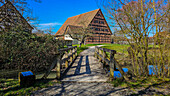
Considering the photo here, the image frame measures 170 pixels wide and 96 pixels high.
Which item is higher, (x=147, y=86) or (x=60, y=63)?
(x=60, y=63)

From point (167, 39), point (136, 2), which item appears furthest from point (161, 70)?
point (136, 2)

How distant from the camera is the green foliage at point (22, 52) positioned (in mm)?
6954

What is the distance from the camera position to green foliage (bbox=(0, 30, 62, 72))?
6954mm

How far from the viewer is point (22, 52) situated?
7.07 meters

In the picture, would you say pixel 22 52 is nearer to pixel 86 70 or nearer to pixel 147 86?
pixel 86 70

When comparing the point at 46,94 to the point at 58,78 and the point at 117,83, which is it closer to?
the point at 58,78

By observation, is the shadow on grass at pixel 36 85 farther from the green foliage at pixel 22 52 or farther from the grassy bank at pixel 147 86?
the green foliage at pixel 22 52

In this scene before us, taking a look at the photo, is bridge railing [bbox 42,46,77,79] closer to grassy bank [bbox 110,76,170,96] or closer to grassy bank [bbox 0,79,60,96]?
grassy bank [bbox 0,79,60,96]

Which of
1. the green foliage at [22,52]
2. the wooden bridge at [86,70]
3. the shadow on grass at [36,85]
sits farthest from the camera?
the green foliage at [22,52]

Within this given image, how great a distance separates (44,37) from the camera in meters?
8.78

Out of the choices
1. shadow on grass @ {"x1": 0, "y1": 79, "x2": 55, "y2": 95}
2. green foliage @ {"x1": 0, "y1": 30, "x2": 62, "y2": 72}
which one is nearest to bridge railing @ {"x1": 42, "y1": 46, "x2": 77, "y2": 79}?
shadow on grass @ {"x1": 0, "y1": 79, "x2": 55, "y2": 95}

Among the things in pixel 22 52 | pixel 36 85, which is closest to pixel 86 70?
pixel 36 85

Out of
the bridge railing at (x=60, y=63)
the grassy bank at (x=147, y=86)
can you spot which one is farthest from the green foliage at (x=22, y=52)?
the grassy bank at (x=147, y=86)

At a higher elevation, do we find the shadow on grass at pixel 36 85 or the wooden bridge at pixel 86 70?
the wooden bridge at pixel 86 70
